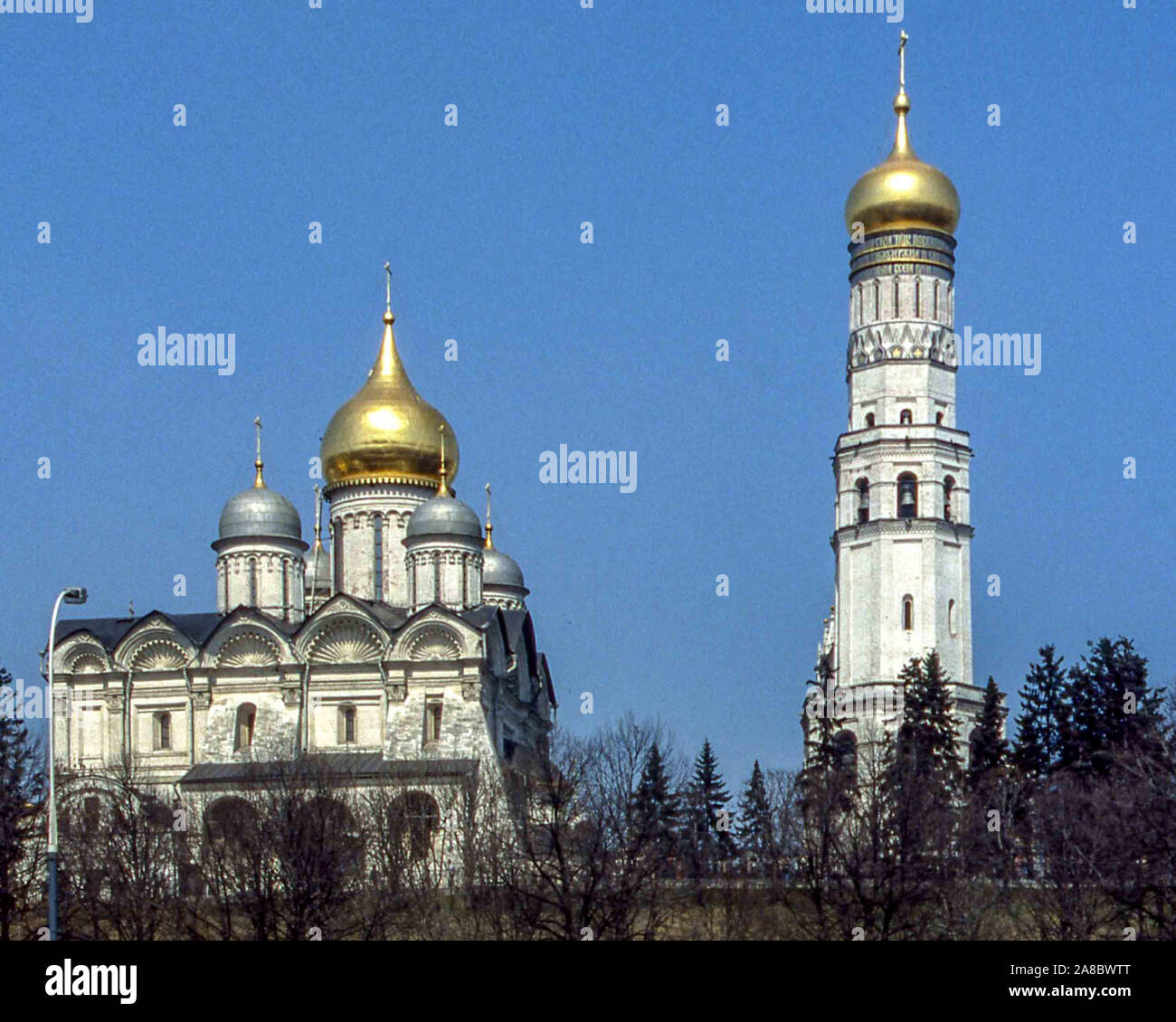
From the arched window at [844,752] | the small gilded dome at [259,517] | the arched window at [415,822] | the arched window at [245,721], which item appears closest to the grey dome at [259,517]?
the small gilded dome at [259,517]

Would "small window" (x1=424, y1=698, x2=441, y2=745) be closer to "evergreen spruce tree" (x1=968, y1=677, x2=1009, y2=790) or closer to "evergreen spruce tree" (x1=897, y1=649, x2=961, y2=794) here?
"evergreen spruce tree" (x1=897, y1=649, x2=961, y2=794)

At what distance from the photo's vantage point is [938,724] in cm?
5534

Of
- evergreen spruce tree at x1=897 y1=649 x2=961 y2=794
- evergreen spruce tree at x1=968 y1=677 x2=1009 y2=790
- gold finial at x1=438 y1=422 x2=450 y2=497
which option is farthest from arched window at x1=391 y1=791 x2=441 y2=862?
evergreen spruce tree at x1=968 y1=677 x2=1009 y2=790

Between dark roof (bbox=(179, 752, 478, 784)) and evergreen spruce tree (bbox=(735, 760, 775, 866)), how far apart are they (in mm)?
5951

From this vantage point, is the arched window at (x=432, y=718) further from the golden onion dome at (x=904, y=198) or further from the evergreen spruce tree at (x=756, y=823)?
the golden onion dome at (x=904, y=198)

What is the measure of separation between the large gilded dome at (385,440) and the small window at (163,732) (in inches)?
319

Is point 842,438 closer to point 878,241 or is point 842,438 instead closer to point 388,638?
point 878,241

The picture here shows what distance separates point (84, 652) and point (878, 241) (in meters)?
22.3

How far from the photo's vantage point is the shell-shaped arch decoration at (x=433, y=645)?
5438 cm

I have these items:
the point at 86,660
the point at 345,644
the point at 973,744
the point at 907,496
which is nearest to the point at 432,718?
the point at 345,644

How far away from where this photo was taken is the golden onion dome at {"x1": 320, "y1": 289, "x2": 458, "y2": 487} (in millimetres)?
60281

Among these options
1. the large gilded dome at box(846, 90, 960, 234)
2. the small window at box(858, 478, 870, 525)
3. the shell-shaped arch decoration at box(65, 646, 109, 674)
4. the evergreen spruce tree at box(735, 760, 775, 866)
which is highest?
the large gilded dome at box(846, 90, 960, 234)

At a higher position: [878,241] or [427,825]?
[878,241]
